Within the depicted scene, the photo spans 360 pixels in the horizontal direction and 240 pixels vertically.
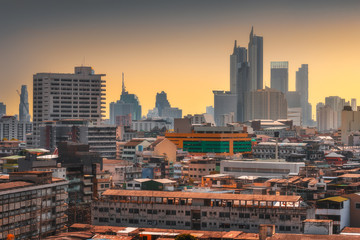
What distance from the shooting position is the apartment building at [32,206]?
5341 centimetres

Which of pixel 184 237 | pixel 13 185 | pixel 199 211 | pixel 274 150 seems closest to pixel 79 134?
pixel 274 150

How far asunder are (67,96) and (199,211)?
11817cm

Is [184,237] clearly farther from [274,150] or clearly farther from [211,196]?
[274,150]

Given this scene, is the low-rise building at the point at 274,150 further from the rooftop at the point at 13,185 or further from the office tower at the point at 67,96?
the rooftop at the point at 13,185

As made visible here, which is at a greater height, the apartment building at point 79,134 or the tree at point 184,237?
the apartment building at point 79,134

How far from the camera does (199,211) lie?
5769 cm

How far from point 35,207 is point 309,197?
866 inches

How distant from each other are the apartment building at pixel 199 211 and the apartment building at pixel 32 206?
2811 mm

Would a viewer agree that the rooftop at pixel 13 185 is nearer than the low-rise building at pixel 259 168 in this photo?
Yes

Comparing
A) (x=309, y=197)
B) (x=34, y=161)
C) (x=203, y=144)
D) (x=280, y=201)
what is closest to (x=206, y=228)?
(x=280, y=201)

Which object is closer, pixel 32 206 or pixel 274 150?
pixel 32 206

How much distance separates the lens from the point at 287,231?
55125mm

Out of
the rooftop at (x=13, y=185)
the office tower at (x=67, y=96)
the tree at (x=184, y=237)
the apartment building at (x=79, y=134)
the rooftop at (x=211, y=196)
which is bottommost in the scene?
the tree at (x=184, y=237)

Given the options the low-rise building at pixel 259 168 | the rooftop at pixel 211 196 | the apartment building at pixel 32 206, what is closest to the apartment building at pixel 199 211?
the rooftop at pixel 211 196
